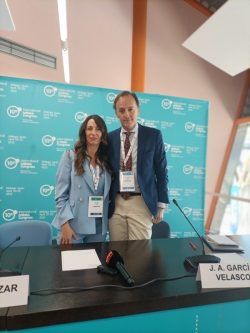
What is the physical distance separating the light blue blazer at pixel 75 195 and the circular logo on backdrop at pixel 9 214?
3.89 feet

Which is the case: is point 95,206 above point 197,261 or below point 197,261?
above

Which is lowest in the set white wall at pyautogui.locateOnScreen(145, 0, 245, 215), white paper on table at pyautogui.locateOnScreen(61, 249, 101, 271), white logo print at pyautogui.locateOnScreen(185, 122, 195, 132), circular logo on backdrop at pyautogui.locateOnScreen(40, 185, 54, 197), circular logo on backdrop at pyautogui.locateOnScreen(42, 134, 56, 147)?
white paper on table at pyautogui.locateOnScreen(61, 249, 101, 271)

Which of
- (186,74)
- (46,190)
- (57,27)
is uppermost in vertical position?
(57,27)

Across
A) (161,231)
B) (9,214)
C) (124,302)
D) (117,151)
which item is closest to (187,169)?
(161,231)

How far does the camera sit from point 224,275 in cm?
100

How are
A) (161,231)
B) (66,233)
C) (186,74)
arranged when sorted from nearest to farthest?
(66,233) < (161,231) < (186,74)

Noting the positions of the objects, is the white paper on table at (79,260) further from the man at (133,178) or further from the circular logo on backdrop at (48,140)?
the circular logo on backdrop at (48,140)

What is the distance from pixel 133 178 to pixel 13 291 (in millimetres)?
1119

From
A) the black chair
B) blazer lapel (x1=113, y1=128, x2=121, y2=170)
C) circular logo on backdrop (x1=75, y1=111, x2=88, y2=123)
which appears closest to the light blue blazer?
blazer lapel (x1=113, y1=128, x2=121, y2=170)

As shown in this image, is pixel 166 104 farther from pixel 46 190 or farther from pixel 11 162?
pixel 11 162

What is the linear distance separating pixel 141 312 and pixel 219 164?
4.84 metres

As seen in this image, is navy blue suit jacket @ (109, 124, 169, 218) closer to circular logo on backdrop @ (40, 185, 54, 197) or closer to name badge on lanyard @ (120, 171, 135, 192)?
name badge on lanyard @ (120, 171, 135, 192)

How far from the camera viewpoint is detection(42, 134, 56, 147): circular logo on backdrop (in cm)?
287

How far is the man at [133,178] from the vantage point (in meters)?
1.83
